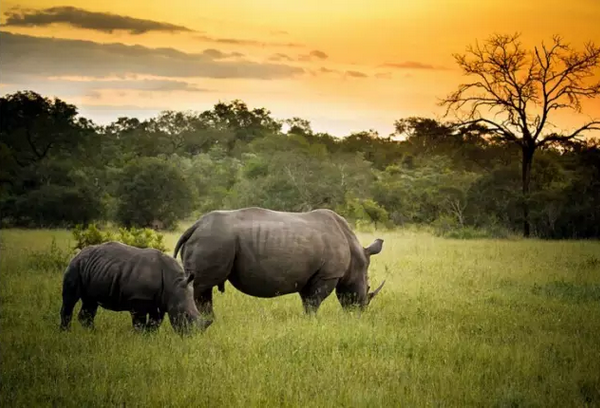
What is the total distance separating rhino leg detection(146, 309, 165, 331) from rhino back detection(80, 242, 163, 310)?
0.89ft

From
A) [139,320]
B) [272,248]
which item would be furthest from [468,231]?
[139,320]

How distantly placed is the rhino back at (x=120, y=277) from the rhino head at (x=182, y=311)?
0.81ft

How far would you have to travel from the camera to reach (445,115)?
1129 inches

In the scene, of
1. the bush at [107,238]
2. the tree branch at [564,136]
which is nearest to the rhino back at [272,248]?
the bush at [107,238]

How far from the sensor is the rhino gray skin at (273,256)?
33.2ft

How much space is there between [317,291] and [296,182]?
1021 inches

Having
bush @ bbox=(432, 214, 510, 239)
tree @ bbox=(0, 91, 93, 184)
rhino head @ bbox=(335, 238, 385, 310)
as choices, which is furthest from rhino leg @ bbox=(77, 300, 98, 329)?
tree @ bbox=(0, 91, 93, 184)

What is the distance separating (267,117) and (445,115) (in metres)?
38.9

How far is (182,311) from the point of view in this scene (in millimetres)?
9016

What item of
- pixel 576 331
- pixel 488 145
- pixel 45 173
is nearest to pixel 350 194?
pixel 488 145

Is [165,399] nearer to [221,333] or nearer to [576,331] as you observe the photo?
[221,333]

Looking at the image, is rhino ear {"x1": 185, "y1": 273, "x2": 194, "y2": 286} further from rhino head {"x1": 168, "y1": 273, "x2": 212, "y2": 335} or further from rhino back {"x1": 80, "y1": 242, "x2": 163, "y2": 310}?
rhino back {"x1": 80, "y1": 242, "x2": 163, "y2": 310}

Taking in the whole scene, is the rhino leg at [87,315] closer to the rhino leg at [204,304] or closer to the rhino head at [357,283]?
the rhino leg at [204,304]

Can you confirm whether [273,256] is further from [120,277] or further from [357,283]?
[120,277]
